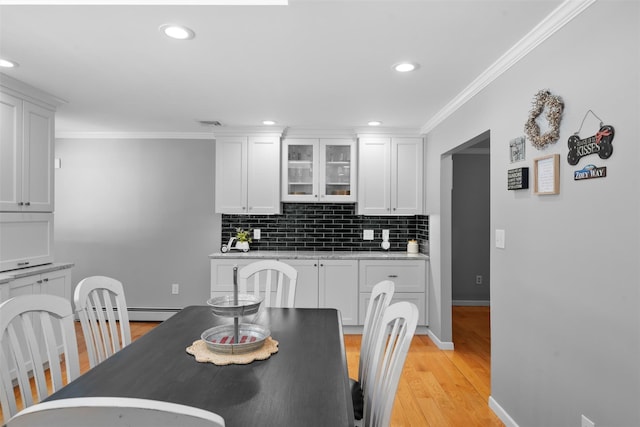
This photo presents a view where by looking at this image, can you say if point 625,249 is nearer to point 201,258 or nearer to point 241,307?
point 241,307

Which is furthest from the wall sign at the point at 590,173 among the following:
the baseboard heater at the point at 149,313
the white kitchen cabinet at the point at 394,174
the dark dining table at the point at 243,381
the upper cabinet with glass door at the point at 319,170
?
the baseboard heater at the point at 149,313

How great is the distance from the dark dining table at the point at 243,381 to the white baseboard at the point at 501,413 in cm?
147

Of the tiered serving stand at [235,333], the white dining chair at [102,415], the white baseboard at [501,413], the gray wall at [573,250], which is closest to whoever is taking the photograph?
the white dining chair at [102,415]

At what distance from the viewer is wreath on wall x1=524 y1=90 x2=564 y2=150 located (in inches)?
80.2

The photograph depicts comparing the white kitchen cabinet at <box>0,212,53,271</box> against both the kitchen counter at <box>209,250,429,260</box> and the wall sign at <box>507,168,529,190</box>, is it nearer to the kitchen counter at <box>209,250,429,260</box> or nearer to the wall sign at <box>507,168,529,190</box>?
the kitchen counter at <box>209,250,429,260</box>

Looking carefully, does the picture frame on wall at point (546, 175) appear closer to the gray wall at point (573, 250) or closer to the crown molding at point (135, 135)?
the gray wall at point (573, 250)

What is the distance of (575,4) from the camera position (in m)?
1.88

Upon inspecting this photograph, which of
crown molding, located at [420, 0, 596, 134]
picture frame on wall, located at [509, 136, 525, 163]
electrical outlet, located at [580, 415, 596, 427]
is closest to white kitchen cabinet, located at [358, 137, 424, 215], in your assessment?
crown molding, located at [420, 0, 596, 134]

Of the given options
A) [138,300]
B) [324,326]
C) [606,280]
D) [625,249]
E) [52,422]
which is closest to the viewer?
[52,422]

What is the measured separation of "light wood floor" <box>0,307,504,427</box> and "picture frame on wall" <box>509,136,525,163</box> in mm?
1800

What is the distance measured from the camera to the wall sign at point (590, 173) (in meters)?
1.73

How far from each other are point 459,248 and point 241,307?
195 inches

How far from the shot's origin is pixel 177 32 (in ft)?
7.38

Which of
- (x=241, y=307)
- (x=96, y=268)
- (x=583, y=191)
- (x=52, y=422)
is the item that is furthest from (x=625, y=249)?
(x=96, y=268)
